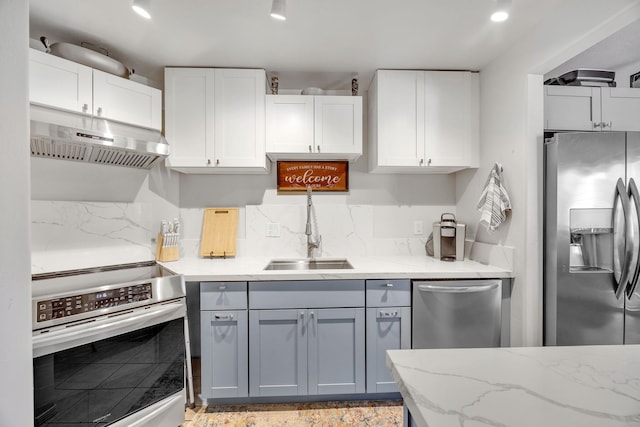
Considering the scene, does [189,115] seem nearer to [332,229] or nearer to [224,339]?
[332,229]

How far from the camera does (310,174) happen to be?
2516mm

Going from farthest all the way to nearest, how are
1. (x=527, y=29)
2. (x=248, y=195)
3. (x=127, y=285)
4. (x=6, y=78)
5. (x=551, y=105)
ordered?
(x=248, y=195) → (x=551, y=105) → (x=527, y=29) → (x=127, y=285) → (x=6, y=78)

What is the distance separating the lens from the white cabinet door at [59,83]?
1.54 m

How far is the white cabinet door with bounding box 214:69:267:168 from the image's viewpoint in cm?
213

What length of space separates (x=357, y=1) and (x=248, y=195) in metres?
1.62

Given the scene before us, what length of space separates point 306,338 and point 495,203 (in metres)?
1.51

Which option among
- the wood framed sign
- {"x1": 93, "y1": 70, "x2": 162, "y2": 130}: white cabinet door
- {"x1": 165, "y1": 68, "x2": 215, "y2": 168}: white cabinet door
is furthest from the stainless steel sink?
{"x1": 93, "y1": 70, "x2": 162, "y2": 130}: white cabinet door

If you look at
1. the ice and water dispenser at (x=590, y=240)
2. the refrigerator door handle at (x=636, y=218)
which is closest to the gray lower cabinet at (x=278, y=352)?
the ice and water dispenser at (x=590, y=240)

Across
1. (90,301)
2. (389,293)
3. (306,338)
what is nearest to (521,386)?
(389,293)

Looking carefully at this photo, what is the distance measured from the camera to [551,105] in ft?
6.15

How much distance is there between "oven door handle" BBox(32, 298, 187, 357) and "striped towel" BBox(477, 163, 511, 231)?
2014mm

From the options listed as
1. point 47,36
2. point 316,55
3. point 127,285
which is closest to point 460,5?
point 316,55

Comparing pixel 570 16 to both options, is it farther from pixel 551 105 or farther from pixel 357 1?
pixel 357 1

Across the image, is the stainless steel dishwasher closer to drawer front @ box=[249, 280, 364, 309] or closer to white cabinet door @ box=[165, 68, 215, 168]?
drawer front @ box=[249, 280, 364, 309]
